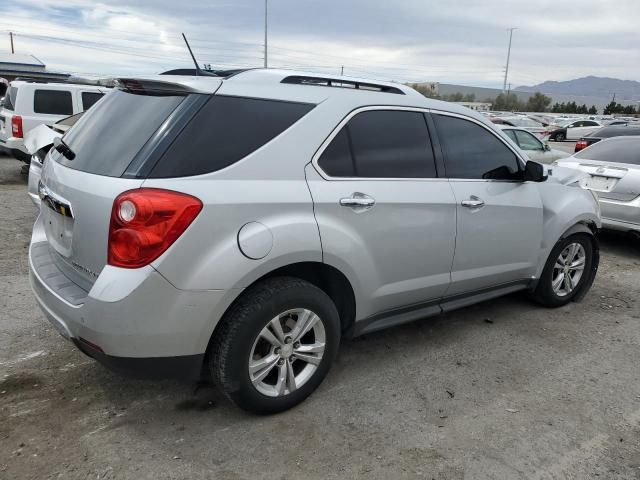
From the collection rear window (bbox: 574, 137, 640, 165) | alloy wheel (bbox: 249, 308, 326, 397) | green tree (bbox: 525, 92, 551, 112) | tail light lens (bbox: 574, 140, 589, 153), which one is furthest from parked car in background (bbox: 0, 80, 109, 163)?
green tree (bbox: 525, 92, 551, 112)

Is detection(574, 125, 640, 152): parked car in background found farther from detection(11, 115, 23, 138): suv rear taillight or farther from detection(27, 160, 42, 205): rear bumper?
detection(11, 115, 23, 138): suv rear taillight

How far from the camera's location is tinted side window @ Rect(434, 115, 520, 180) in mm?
3707

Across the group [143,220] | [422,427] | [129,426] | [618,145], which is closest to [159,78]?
[143,220]

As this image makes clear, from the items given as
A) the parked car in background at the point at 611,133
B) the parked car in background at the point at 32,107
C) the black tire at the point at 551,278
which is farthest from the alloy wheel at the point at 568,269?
the parked car in background at the point at 32,107

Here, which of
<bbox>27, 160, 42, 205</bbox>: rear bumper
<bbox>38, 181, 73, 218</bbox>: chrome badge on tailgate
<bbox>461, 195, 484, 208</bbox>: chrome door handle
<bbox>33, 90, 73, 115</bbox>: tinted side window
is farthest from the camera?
<bbox>33, 90, 73, 115</bbox>: tinted side window

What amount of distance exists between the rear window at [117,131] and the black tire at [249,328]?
896 mm

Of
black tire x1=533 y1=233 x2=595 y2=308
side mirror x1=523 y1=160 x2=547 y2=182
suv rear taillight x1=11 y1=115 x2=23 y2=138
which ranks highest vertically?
side mirror x1=523 y1=160 x2=547 y2=182

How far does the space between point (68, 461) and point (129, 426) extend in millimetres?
359

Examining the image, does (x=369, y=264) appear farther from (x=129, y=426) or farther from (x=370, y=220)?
(x=129, y=426)

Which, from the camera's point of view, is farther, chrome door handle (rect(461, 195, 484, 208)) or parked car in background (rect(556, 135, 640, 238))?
parked car in background (rect(556, 135, 640, 238))

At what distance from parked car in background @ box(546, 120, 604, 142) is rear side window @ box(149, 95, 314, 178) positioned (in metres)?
32.6

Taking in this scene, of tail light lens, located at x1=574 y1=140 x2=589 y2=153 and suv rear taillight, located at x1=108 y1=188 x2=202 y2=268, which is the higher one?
suv rear taillight, located at x1=108 y1=188 x2=202 y2=268

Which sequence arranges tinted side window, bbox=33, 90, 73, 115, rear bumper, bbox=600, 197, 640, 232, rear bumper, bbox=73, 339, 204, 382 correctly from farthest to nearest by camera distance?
tinted side window, bbox=33, 90, 73, 115
rear bumper, bbox=600, 197, 640, 232
rear bumper, bbox=73, 339, 204, 382

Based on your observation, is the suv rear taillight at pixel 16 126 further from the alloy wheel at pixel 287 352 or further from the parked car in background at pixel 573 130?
the parked car in background at pixel 573 130
